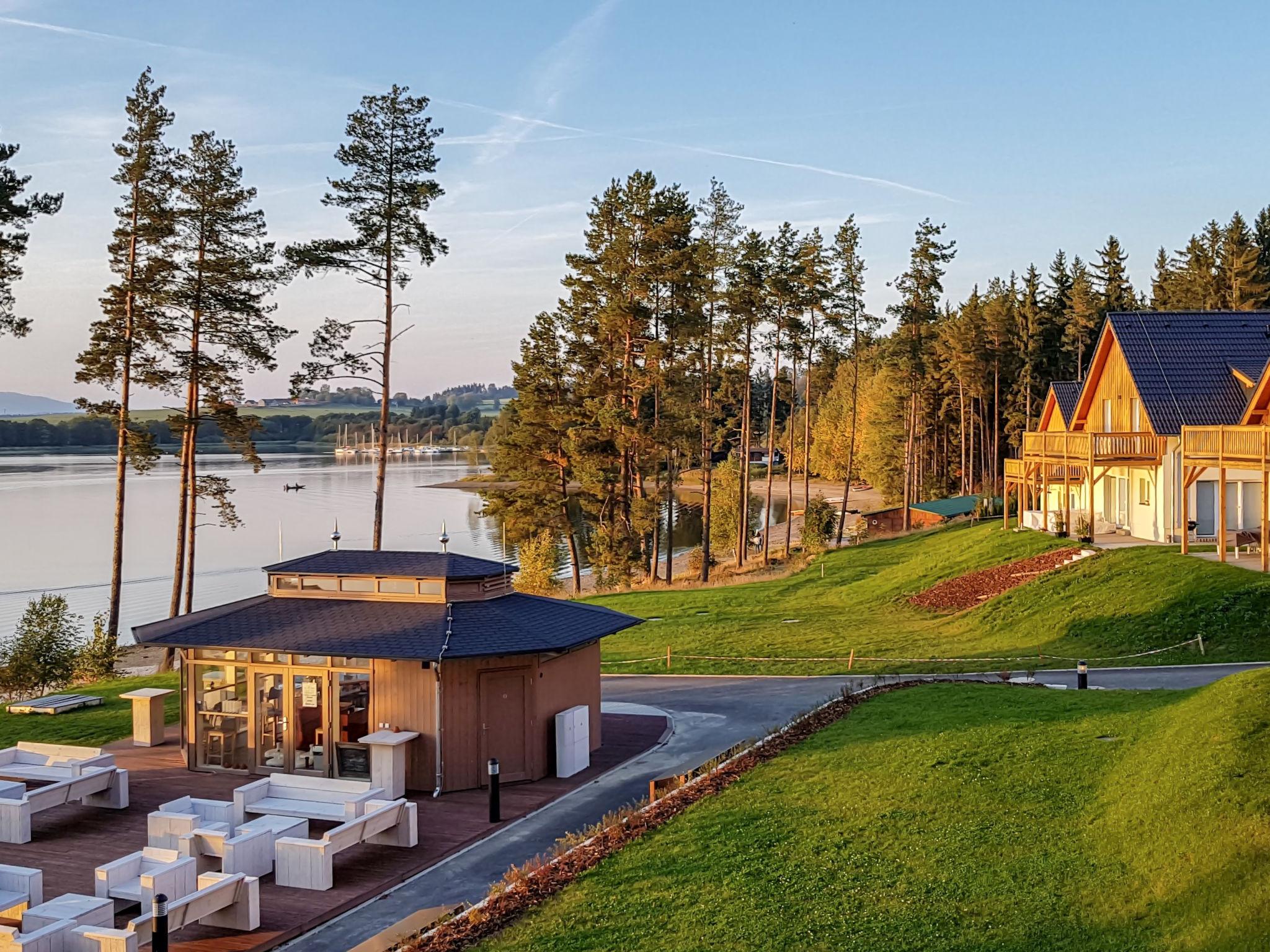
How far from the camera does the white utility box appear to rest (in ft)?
51.2

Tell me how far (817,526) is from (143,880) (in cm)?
4123

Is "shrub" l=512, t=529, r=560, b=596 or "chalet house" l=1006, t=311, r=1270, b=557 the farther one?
"shrub" l=512, t=529, r=560, b=596

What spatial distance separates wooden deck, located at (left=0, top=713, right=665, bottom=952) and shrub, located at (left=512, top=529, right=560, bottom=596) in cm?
2579

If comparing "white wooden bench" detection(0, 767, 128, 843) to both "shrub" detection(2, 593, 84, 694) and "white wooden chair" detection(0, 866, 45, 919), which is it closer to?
"white wooden chair" detection(0, 866, 45, 919)

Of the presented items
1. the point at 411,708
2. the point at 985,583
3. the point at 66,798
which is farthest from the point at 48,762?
the point at 985,583

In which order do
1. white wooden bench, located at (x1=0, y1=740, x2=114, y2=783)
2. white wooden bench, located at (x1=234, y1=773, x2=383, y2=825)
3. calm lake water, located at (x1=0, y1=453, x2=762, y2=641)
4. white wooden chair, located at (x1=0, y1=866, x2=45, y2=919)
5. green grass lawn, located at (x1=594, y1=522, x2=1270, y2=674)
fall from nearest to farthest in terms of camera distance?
white wooden chair, located at (x1=0, y1=866, x2=45, y2=919) → white wooden bench, located at (x1=234, y1=773, x2=383, y2=825) → white wooden bench, located at (x1=0, y1=740, x2=114, y2=783) → green grass lawn, located at (x1=594, y1=522, x2=1270, y2=674) → calm lake water, located at (x1=0, y1=453, x2=762, y2=641)

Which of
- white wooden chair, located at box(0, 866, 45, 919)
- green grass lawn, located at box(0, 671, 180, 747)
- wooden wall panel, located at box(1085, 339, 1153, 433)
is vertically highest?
wooden wall panel, located at box(1085, 339, 1153, 433)

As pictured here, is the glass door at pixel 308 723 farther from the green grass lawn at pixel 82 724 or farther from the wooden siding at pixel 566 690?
the green grass lawn at pixel 82 724

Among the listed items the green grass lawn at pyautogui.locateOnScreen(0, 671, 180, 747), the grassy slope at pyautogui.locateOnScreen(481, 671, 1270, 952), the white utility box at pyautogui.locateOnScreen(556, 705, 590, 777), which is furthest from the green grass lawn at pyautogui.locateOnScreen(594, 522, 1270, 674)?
the green grass lawn at pyautogui.locateOnScreen(0, 671, 180, 747)

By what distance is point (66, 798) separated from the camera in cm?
1380

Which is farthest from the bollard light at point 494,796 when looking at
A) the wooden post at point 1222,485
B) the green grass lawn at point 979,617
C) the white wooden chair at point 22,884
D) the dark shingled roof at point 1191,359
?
the dark shingled roof at point 1191,359

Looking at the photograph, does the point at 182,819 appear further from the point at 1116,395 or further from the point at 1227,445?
the point at 1116,395

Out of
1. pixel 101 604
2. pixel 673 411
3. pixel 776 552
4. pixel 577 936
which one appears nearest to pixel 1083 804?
pixel 577 936

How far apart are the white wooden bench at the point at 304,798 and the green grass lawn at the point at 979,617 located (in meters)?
11.6
